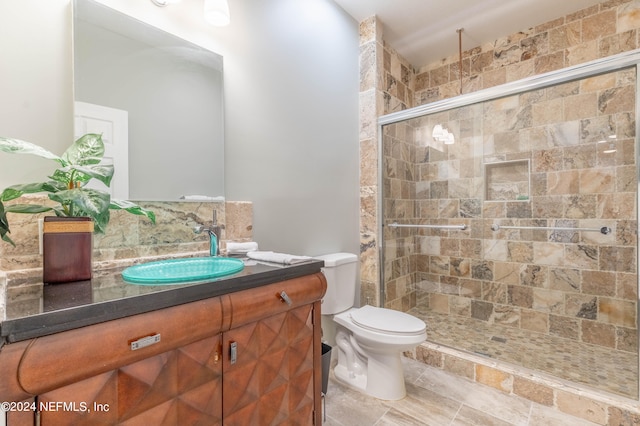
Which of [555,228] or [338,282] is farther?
[555,228]

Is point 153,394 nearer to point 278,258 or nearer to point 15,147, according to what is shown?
point 278,258

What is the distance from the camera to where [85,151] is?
105 centimetres

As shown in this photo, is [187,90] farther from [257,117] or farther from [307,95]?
[307,95]

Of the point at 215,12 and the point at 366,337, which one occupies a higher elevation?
the point at 215,12

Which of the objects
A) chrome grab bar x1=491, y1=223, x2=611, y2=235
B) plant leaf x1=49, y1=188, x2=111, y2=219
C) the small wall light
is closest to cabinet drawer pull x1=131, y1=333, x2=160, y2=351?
plant leaf x1=49, y1=188, x2=111, y2=219

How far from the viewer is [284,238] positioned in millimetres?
1964

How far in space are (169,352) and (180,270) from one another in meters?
0.45

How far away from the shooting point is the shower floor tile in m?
1.82

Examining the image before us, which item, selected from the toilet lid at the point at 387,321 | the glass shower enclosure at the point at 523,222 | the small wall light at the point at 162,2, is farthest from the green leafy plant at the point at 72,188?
the glass shower enclosure at the point at 523,222

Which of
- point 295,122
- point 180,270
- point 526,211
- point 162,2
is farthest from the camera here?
point 526,211

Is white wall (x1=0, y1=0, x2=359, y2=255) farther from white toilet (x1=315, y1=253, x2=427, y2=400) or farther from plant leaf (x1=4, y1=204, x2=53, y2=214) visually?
white toilet (x1=315, y1=253, x2=427, y2=400)

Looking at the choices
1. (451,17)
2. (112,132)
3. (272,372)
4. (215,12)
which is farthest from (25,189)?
(451,17)

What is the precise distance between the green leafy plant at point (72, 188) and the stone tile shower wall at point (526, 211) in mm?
2141

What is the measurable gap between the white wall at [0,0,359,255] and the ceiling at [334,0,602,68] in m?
0.30
